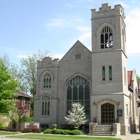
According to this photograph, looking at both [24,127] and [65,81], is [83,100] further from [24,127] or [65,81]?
[24,127]

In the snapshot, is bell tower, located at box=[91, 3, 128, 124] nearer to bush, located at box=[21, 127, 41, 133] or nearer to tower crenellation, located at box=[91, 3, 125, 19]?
tower crenellation, located at box=[91, 3, 125, 19]

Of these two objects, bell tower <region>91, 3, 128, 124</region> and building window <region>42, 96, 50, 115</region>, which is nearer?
bell tower <region>91, 3, 128, 124</region>

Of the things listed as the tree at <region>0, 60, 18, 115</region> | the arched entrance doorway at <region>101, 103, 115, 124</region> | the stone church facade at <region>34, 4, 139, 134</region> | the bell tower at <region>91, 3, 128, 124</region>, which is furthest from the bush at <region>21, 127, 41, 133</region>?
the arched entrance doorway at <region>101, 103, 115, 124</region>

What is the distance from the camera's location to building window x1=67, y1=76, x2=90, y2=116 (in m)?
→ 34.1

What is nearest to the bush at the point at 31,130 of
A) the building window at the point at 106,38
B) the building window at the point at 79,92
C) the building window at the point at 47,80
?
the building window at the point at 79,92

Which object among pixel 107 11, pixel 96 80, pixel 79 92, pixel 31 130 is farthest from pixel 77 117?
pixel 107 11

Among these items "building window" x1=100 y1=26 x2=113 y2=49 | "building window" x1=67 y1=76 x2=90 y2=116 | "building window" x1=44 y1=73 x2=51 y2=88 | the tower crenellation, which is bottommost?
"building window" x1=67 y1=76 x2=90 y2=116

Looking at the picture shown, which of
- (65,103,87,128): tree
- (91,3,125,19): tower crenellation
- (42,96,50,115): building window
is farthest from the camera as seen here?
(42,96,50,115): building window

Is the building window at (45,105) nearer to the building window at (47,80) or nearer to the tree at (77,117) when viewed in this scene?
the building window at (47,80)

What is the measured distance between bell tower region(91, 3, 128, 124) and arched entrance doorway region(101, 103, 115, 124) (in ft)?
0.97

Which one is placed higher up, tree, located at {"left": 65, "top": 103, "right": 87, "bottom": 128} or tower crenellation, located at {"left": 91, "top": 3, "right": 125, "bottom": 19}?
tower crenellation, located at {"left": 91, "top": 3, "right": 125, "bottom": 19}

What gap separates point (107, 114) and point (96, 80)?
4.76 metres

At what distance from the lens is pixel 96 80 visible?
32.0 meters

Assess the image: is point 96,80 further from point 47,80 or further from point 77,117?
point 47,80
